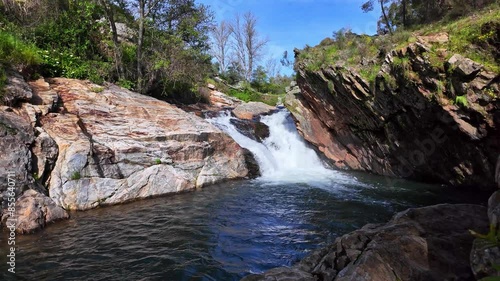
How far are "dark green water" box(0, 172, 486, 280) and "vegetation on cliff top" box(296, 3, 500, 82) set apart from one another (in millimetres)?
4632

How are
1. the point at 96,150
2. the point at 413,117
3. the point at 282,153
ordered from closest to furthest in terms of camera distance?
the point at 96,150 < the point at 413,117 < the point at 282,153

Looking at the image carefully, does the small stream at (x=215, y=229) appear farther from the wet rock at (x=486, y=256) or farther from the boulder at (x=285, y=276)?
the wet rock at (x=486, y=256)

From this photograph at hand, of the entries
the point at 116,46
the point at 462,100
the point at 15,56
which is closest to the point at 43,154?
the point at 15,56

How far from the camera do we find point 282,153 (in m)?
17.8

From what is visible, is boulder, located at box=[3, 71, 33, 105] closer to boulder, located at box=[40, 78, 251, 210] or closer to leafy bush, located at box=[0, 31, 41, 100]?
leafy bush, located at box=[0, 31, 41, 100]

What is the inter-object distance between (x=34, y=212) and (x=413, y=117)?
11860mm

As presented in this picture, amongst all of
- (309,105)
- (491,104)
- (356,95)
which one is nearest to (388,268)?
(491,104)

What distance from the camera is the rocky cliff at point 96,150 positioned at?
871 cm

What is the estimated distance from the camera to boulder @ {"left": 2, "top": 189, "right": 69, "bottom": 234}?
297 inches

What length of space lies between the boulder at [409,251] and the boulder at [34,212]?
6.14 meters

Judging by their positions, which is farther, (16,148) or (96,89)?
(96,89)

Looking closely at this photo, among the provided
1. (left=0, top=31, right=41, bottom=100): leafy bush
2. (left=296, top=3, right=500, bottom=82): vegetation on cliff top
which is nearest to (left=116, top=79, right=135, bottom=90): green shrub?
(left=0, top=31, right=41, bottom=100): leafy bush

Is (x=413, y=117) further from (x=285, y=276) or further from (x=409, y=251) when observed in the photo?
(x=285, y=276)

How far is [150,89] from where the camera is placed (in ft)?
60.5
